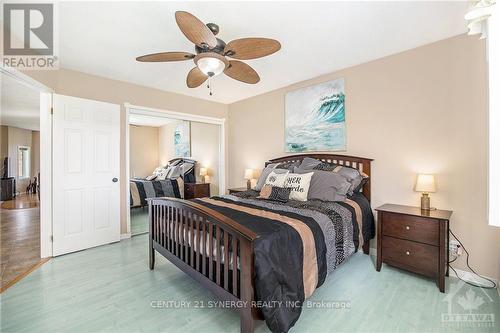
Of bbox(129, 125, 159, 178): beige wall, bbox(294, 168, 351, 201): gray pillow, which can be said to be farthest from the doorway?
bbox(294, 168, 351, 201): gray pillow

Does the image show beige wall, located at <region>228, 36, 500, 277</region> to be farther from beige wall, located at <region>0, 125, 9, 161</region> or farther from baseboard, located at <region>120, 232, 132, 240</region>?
beige wall, located at <region>0, 125, 9, 161</region>

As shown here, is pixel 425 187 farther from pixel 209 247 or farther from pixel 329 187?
pixel 209 247

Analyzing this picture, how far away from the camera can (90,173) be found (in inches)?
120

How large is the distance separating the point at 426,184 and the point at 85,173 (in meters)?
4.05

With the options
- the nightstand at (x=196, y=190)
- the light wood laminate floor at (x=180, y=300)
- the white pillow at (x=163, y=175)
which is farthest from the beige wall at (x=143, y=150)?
the light wood laminate floor at (x=180, y=300)

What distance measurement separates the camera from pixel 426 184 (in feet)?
7.29

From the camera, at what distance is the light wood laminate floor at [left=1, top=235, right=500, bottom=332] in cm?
156

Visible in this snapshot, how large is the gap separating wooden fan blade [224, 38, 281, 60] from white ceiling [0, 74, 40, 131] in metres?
2.76

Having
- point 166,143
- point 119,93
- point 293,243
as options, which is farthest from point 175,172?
point 293,243

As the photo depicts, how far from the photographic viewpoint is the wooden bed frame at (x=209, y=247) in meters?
1.31

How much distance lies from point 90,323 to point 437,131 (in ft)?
11.6

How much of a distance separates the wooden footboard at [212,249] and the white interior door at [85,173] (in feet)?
4.79

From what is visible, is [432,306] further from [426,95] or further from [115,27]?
[115,27]

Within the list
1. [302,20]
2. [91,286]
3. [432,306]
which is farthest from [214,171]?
[432,306]
